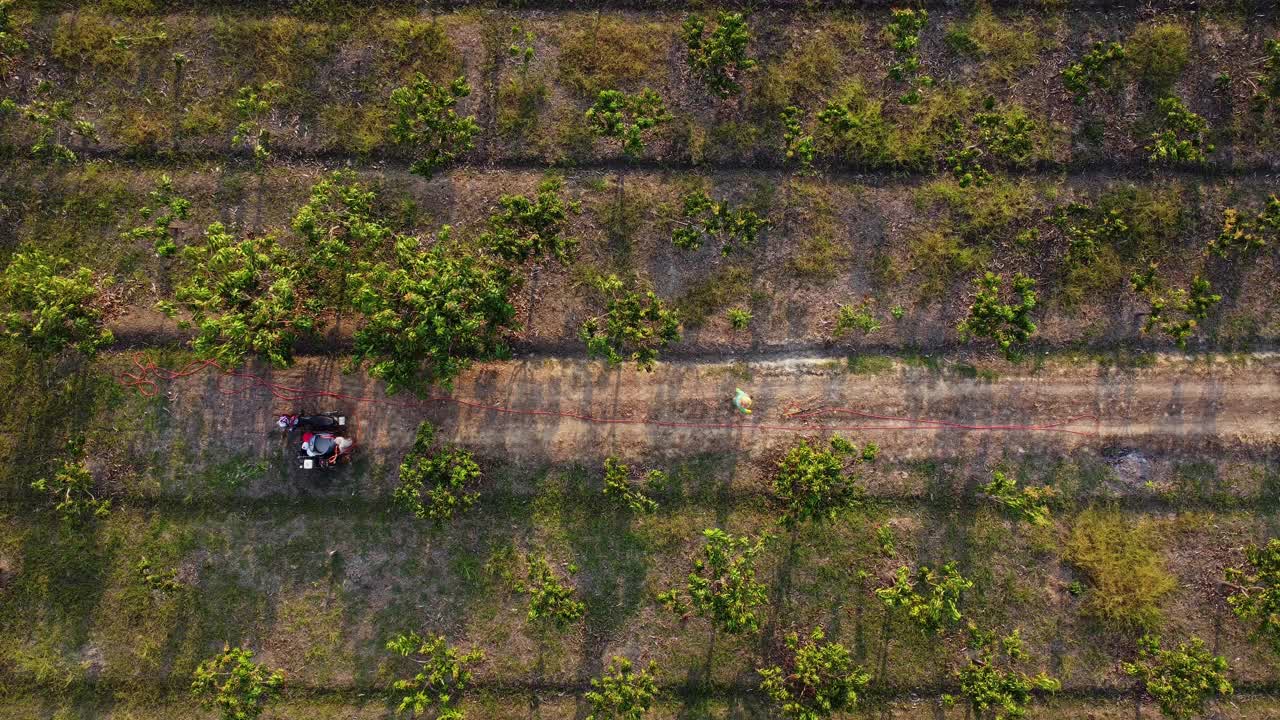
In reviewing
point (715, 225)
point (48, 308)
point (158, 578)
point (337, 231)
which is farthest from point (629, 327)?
point (48, 308)

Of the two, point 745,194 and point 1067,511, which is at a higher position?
point 745,194

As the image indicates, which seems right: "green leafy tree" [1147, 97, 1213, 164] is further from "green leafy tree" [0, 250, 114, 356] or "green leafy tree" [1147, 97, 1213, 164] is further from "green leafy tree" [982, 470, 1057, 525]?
"green leafy tree" [0, 250, 114, 356]

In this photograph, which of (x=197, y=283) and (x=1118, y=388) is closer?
(x=197, y=283)

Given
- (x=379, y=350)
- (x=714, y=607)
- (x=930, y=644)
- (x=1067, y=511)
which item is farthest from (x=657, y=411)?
(x=1067, y=511)

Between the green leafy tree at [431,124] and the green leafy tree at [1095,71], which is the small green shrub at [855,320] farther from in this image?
the green leafy tree at [431,124]

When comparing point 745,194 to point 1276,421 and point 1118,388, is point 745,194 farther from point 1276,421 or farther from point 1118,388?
point 1276,421

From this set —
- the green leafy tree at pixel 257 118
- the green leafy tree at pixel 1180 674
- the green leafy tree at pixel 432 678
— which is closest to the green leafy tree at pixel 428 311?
the green leafy tree at pixel 257 118

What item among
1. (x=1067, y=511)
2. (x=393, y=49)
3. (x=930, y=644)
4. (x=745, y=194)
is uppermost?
(x=393, y=49)

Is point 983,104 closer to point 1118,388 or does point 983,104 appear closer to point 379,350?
point 1118,388
